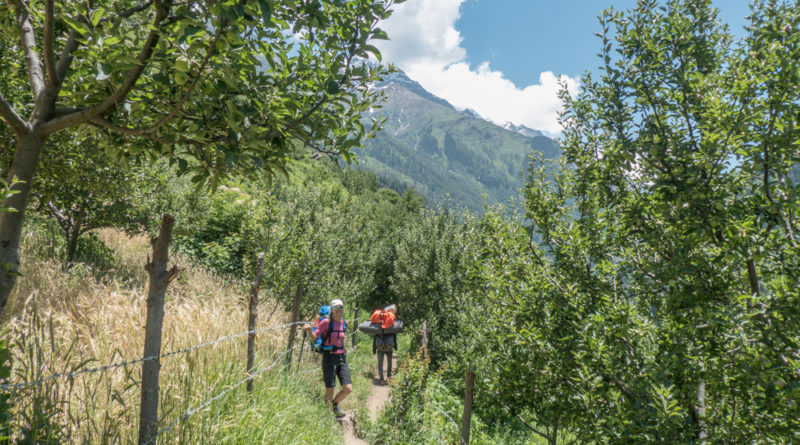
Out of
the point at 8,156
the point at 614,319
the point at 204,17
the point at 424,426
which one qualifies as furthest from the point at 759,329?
the point at 8,156

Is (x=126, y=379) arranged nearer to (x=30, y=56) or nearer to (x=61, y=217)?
(x=30, y=56)

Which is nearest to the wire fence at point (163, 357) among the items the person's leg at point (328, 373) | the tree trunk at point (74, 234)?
the person's leg at point (328, 373)

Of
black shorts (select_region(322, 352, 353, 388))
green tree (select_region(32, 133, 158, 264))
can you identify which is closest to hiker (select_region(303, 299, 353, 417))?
black shorts (select_region(322, 352, 353, 388))

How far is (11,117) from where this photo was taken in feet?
6.47

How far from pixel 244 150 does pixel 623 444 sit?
10.5ft

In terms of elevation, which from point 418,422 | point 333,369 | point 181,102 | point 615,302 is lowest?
point 418,422

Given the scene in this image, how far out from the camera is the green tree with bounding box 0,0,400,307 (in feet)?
5.85

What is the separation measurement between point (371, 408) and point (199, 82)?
8391mm

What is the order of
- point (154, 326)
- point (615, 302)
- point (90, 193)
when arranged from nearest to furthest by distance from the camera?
point (154, 326), point (615, 302), point (90, 193)

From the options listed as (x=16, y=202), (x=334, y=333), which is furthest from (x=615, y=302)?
(x=334, y=333)

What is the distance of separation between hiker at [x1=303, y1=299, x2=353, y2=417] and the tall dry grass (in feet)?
2.77

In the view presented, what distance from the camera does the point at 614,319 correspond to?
9.68 ft

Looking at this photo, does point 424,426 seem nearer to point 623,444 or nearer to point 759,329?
point 623,444

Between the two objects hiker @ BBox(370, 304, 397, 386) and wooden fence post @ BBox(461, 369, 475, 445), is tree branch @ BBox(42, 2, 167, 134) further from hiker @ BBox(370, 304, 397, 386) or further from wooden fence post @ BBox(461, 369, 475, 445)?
hiker @ BBox(370, 304, 397, 386)
